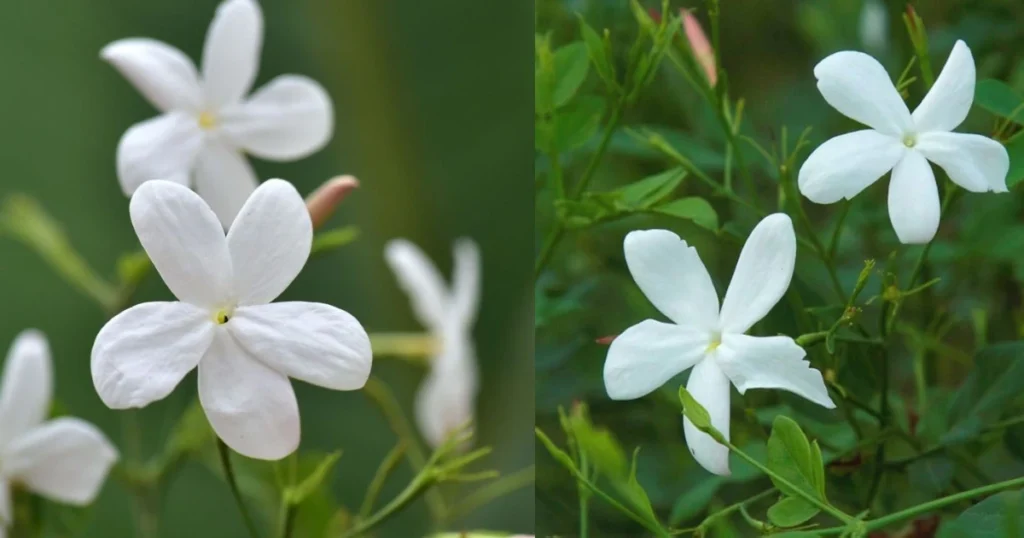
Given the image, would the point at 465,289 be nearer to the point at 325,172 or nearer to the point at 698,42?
the point at 698,42

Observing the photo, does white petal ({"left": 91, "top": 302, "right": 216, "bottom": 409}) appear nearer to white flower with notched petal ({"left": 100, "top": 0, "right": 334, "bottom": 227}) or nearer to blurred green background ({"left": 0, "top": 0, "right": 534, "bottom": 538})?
white flower with notched petal ({"left": 100, "top": 0, "right": 334, "bottom": 227})

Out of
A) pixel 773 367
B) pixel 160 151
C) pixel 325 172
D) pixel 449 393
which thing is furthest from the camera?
pixel 325 172

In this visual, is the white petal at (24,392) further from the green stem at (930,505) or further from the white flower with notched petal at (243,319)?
the green stem at (930,505)

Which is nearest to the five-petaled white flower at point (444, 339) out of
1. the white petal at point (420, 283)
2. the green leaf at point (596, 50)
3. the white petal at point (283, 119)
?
the white petal at point (420, 283)

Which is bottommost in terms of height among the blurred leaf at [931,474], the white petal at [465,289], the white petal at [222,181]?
the white petal at [465,289]

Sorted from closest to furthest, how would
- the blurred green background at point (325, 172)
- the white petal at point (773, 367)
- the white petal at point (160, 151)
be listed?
the white petal at point (773, 367) < the white petal at point (160, 151) < the blurred green background at point (325, 172)

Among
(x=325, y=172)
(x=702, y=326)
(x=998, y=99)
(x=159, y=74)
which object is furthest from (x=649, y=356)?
(x=325, y=172)

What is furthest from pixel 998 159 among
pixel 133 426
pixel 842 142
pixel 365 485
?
pixel 365 485
